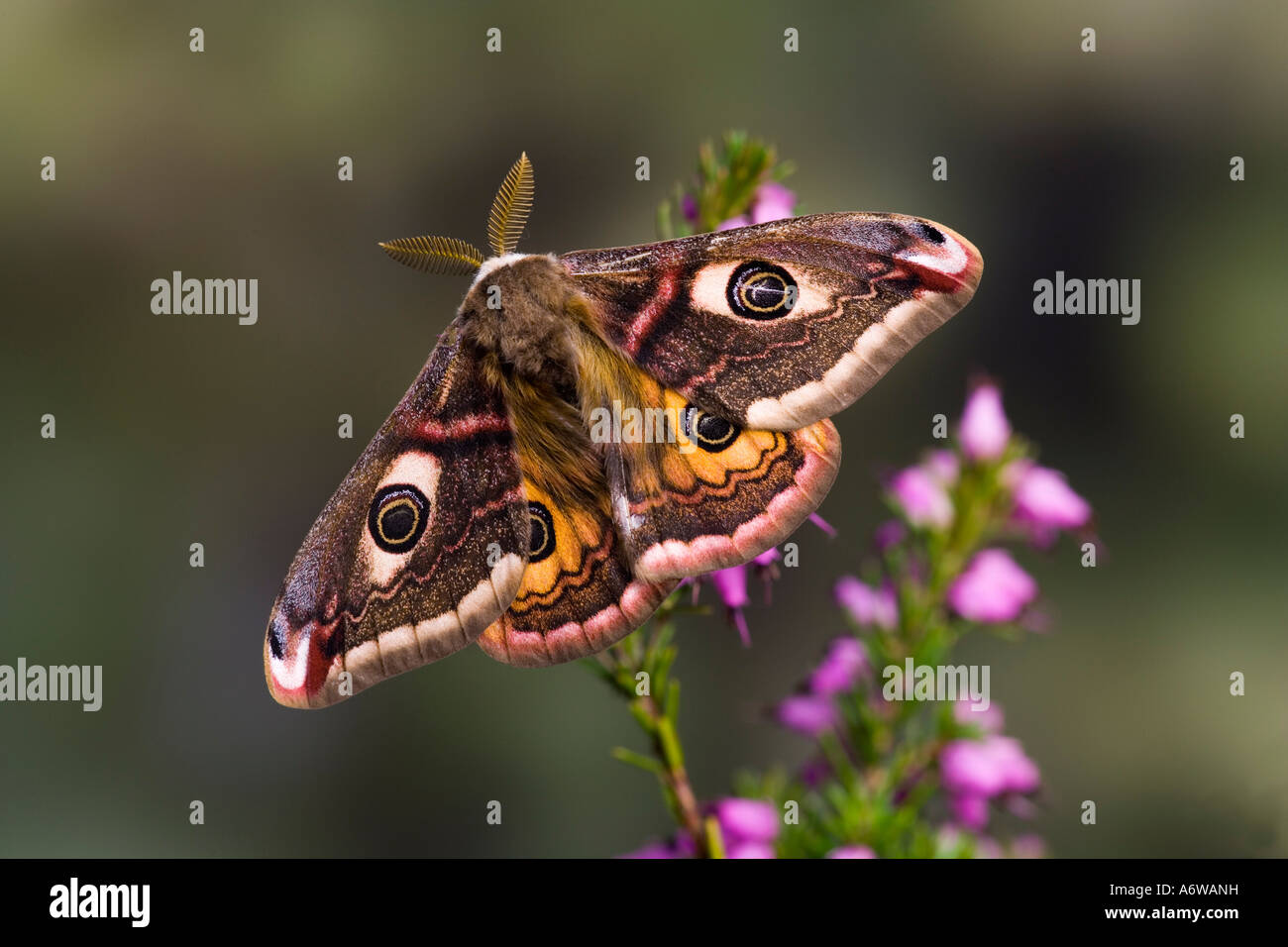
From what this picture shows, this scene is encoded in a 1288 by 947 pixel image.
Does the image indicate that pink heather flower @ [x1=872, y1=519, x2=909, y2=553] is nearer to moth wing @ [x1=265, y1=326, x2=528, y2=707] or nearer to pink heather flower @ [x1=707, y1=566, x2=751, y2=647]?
pink heather flower @ [x1=707, y1=566, x2=751, y2=647]

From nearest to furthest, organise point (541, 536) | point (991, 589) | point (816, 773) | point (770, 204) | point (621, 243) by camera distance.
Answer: point (541, 536) < point (770, 204) < point (991, 589) < point (816, 773) < point (621, 243)

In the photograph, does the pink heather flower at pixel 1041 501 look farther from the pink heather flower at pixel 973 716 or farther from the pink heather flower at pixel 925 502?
the pink heather flower at pixel 973 716

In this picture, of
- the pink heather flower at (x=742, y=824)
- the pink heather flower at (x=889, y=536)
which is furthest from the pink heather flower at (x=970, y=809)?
the pink heather flower at (x=889, y=536)

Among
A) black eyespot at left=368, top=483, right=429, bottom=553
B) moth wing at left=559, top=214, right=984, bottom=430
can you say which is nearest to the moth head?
moth wing at left=559, top=214, right=984, bottom=430

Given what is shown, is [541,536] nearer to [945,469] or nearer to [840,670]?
[840,670]

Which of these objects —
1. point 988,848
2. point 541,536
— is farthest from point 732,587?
point 988,848
